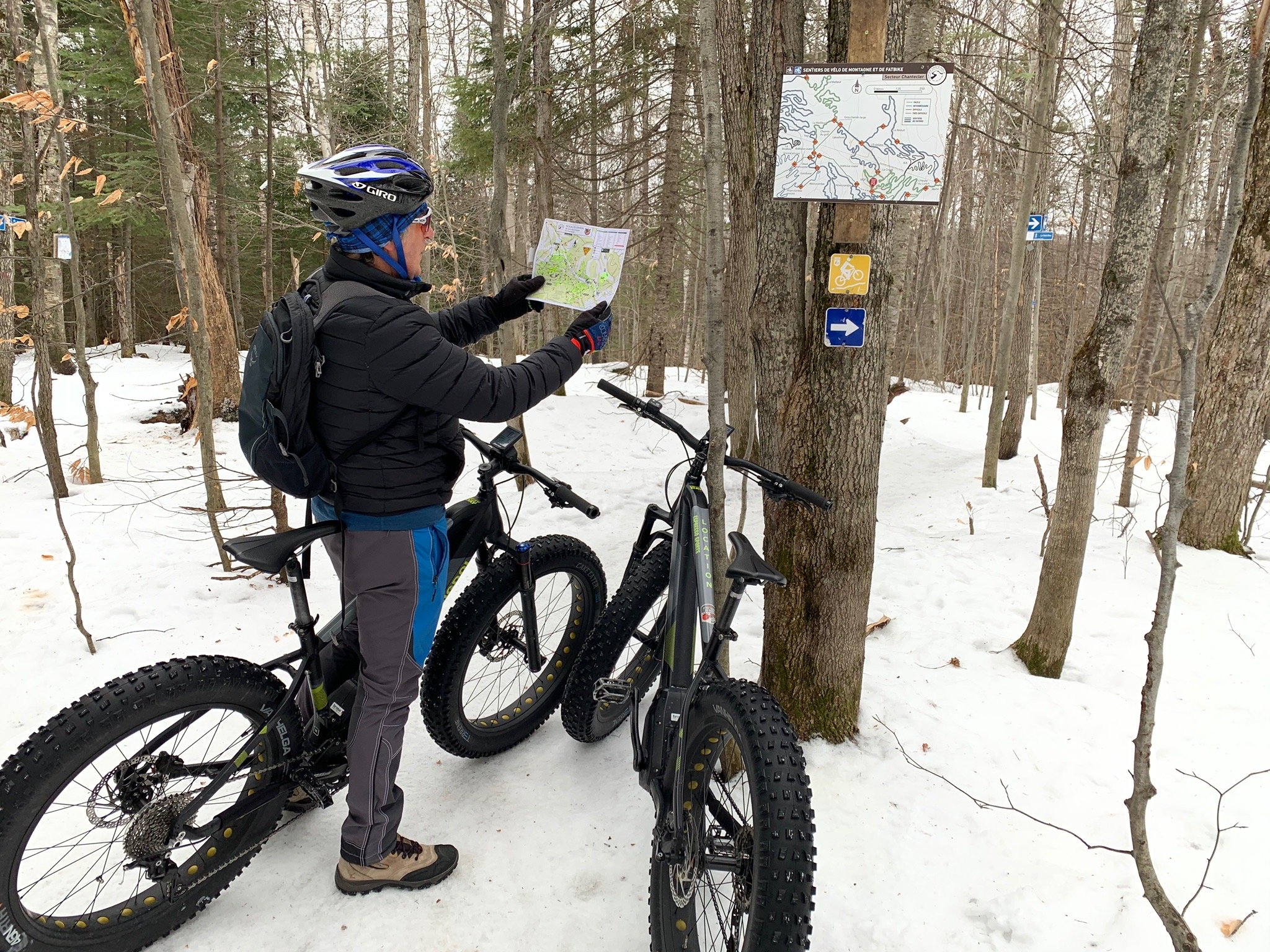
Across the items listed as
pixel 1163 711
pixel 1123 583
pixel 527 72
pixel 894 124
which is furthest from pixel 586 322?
pixel 527 72

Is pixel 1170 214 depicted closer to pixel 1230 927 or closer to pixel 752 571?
pixel 1230 927

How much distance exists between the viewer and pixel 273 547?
198cm

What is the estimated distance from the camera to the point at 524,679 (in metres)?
3.34

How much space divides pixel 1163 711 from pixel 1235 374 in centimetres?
304

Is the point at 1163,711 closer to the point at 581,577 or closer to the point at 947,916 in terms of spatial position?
the point at 947,916

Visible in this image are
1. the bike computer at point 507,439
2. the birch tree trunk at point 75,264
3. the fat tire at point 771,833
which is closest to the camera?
the fat tire at point 771,833

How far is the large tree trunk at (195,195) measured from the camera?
371 centimetres

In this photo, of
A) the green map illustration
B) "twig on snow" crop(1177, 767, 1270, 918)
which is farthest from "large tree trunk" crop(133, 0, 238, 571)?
"twig on snow" crop(1177, 767, 1270, 918)

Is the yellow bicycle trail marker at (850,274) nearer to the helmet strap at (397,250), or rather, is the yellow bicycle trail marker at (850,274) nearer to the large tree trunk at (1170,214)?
the large tree trunk at (1170,214)

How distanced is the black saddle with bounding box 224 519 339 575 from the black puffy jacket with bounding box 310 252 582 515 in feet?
→ 0.39

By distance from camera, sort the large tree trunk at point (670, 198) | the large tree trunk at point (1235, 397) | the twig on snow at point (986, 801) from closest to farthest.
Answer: the twig on snow at point (986, 801) → the large tree trunk at point (1235, 397) → the large tree trunk at point (670, 198)

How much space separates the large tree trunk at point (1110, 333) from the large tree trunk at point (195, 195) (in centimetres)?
424

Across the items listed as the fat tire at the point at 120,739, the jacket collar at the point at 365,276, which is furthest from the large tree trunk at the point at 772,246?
the fat tire at the point at 120,739

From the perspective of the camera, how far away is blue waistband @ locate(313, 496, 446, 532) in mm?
2051
